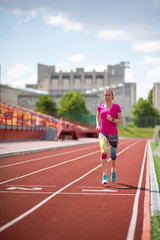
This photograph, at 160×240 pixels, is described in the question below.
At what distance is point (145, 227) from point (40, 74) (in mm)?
117488

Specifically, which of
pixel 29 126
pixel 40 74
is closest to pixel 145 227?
pixel 29 126

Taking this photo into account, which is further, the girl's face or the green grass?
the green grass

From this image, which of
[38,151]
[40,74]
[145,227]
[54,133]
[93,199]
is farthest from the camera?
[40,74]

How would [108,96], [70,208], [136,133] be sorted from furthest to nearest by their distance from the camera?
[136,133] < [108,96] < [70,208]

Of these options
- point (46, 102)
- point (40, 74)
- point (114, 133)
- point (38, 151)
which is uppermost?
point (40, 74)

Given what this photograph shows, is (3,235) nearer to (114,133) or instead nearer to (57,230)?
(57,230)

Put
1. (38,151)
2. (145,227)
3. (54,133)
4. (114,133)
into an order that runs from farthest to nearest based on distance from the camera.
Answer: (54,133)
(38,151)
(114,133)
(145,227)

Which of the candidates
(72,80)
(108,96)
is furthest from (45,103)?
(108,96)

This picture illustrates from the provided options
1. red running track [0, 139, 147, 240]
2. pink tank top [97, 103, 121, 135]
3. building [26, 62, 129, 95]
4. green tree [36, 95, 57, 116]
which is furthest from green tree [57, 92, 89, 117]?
pink tank top [97, 103, 121, 135]

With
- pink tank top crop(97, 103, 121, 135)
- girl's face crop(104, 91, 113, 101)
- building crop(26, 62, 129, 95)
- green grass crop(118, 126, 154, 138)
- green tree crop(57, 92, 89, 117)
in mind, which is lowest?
green grass crop(118, 126, 154, 138)

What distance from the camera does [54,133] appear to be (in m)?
35.1

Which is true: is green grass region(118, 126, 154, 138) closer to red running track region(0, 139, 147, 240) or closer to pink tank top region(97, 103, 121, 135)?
red running track region(0, 139, 147, 240)

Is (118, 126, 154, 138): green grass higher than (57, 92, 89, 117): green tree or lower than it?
lower

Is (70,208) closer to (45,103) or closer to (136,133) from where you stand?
(136,133)
